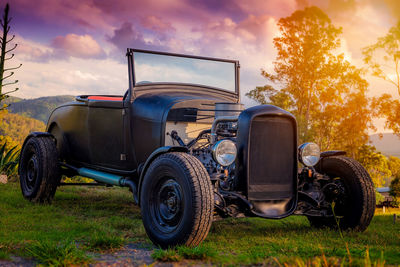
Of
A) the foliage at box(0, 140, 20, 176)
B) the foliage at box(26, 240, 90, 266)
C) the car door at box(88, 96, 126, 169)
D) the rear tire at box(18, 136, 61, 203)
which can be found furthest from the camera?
the foliage at box(0, 140, 20, 176)

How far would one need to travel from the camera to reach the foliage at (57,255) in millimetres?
2956

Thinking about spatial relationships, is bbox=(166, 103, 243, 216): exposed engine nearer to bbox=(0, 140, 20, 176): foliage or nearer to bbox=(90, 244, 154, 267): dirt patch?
bbox=(90, 244, 154, 267): dirt patch

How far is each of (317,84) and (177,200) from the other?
23.3m

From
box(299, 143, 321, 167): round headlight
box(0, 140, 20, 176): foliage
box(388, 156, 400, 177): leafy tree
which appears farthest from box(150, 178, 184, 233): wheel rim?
box(388, 156, 400, 177): leafy tree

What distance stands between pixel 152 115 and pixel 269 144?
64.0 inches

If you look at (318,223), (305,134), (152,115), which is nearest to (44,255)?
(152,115)

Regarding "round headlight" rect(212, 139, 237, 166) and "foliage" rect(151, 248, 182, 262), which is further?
"round headlight" rect(212, 139, 237, 166)

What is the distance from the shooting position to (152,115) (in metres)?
5.05

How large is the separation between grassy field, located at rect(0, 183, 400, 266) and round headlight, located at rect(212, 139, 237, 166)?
805mm

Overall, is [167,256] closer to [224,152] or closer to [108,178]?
[224,152]

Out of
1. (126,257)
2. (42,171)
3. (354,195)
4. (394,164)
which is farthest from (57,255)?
(394,164)

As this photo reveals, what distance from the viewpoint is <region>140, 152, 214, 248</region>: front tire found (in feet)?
11.5

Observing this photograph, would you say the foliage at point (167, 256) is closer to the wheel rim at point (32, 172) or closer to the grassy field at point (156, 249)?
the grassy field at point (156, 249)

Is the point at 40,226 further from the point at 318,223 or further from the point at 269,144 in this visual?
the point at 318,223
